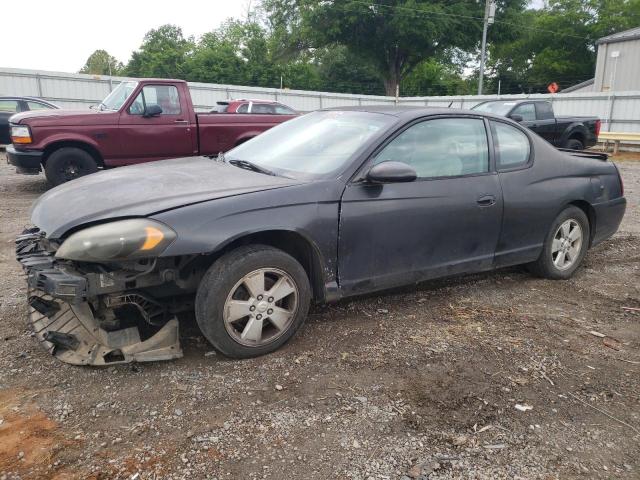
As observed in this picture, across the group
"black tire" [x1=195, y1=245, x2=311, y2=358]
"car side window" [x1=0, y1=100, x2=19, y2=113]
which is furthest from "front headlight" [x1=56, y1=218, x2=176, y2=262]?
"car side window" [x1=0, y1=100, x2=19, y2=113]

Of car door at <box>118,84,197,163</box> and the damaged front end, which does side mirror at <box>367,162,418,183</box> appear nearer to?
the damaged front end

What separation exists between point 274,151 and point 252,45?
4590cm

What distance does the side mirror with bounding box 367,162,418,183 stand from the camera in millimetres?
3408

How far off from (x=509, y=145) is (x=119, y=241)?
323cm

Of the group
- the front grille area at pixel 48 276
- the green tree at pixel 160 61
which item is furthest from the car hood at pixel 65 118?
the green tree at pixel 160 61

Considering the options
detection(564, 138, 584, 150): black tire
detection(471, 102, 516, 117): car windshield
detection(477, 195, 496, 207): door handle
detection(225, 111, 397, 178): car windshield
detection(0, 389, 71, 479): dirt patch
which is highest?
detection(471, 102, 516, 117): car windshield

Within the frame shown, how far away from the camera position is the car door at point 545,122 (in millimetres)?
13586

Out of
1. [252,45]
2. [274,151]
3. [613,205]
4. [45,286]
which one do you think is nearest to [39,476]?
[45,286]

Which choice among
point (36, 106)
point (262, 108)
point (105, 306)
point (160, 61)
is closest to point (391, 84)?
point (160, 61)

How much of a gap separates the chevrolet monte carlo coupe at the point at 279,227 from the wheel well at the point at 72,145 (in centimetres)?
480

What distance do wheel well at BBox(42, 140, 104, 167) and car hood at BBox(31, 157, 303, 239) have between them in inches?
190

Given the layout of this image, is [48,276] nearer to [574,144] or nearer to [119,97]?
[119,97]

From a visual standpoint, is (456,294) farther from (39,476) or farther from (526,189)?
(39,476)

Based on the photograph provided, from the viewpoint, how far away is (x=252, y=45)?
1829 inches
